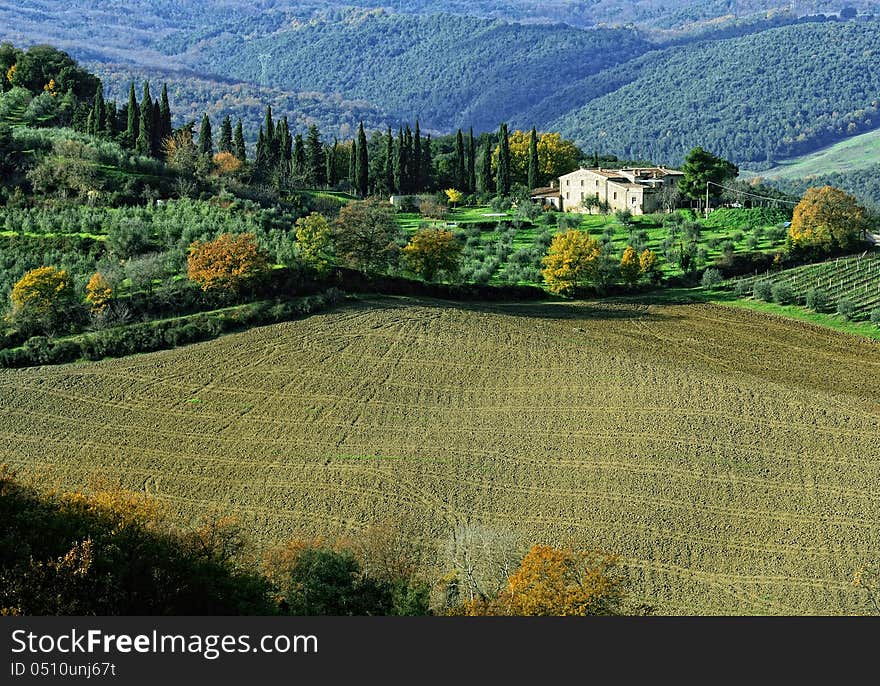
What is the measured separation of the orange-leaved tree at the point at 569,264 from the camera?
65.4 meters

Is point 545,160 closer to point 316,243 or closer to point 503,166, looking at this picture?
point 503,166

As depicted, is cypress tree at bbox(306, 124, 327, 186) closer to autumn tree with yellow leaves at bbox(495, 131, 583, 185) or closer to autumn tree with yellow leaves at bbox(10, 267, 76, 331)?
autumn tree with yellow leaves at bbox(495, 131, 583, 185)

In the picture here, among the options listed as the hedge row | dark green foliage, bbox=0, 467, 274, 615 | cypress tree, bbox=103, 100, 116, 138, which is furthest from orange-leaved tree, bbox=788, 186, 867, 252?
dark green foliage, bbox=0, 467, 274, 615

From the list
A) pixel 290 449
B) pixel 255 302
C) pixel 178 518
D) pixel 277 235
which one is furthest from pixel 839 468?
pixel 277 235

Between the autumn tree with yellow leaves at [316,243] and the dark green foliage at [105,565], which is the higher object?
the autumn tree with yellow leaves at [316,243]

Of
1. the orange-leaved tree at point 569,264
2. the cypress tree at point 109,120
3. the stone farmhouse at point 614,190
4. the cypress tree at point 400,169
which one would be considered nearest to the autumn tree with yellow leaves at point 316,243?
the orange-leaved tree at point 569,264

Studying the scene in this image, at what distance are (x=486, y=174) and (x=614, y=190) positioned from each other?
1568cm

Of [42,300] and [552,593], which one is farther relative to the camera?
[42,300]

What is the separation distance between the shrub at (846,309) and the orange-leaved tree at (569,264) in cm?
1401

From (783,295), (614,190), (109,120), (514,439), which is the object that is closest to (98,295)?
(514,439)

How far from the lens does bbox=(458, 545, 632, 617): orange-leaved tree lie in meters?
24.0

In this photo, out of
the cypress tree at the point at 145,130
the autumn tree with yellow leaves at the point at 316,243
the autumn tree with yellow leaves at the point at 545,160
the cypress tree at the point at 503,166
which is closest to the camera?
the autumn tree with yellow leaves at the point at 316,243

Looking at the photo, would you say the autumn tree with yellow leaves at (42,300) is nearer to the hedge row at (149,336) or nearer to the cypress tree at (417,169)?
the hedge row at (149,336)

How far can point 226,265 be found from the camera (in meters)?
53.0
